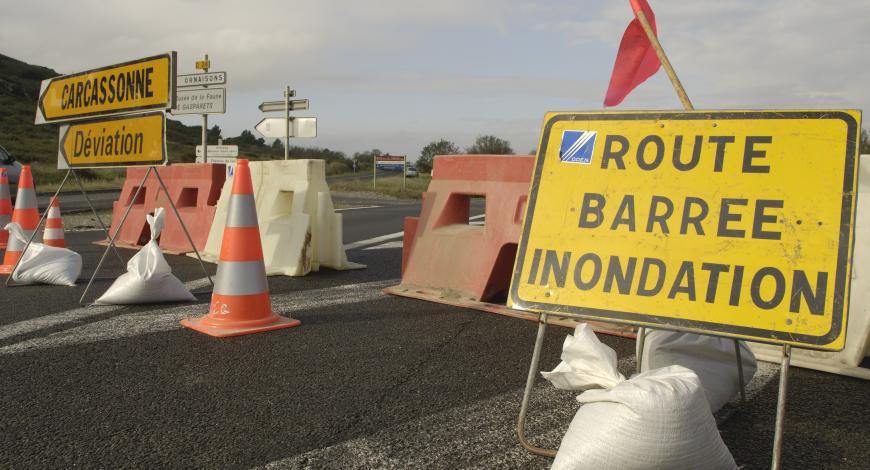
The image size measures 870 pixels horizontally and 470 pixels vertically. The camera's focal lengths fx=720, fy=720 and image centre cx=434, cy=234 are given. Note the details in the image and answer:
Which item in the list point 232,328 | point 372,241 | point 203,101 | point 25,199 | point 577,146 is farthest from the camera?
point 203,101

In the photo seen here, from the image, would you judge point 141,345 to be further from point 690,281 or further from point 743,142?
point 743,142

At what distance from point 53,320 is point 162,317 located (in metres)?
0.72


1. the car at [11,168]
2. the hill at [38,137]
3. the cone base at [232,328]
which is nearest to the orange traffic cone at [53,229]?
the cone base at [232,328]

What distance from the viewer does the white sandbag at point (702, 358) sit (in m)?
3.28

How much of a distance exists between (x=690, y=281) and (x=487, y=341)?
77.6 inches

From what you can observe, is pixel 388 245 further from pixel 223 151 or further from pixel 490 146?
pixel 490 146

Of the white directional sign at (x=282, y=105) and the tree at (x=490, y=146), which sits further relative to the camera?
the tree at (x=490, y=146)

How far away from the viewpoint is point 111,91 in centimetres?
670

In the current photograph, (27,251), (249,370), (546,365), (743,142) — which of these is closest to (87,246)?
(27,251)

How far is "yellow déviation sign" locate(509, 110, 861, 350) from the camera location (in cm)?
262

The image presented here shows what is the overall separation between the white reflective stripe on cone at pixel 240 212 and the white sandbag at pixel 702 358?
9.48ft

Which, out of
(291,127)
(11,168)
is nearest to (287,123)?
(291,127)

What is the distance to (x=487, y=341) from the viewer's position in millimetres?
4570

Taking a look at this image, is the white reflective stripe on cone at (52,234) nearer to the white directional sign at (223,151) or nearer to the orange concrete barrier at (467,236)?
the orange concrete barrier at (467,236)
